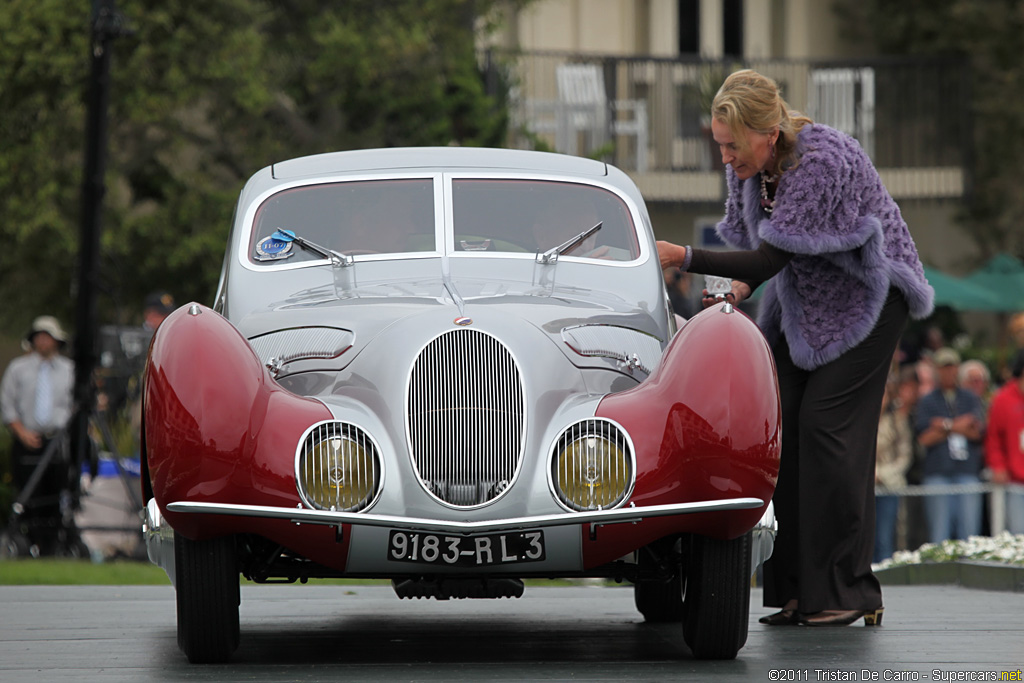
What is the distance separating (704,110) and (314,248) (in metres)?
17.9

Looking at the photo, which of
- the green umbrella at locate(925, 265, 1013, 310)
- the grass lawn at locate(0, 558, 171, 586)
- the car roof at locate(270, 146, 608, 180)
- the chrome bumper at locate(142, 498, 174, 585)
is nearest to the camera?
the chrome bumper at locate(142, 498, 174, 585)

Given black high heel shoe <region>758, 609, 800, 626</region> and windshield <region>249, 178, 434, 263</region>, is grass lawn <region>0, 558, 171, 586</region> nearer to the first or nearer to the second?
windshield <region>249, 178, 434, 263</region>

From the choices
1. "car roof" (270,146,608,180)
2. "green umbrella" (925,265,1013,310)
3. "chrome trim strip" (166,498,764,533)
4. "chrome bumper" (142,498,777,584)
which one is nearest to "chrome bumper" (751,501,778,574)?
"chrome bumper" (142,498,777,584)

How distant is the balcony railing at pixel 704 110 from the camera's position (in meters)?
23.2

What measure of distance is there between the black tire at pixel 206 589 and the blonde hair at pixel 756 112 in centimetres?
251

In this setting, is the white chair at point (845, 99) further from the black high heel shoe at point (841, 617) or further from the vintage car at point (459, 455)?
the vintage car at point (459, 455)

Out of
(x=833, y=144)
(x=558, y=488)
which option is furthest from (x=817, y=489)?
(x=558, y=488)

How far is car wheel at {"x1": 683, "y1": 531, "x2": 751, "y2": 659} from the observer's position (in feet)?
17.1

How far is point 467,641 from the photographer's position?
6.09 m

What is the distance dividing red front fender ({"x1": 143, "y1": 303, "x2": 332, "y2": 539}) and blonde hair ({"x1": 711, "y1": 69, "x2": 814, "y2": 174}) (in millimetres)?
2166

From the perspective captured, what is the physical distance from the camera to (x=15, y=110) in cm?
1623

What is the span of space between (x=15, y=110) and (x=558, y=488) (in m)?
12.6

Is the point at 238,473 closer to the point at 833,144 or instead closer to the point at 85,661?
the point at 85,661

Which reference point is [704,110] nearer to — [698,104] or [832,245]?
[698,104]
